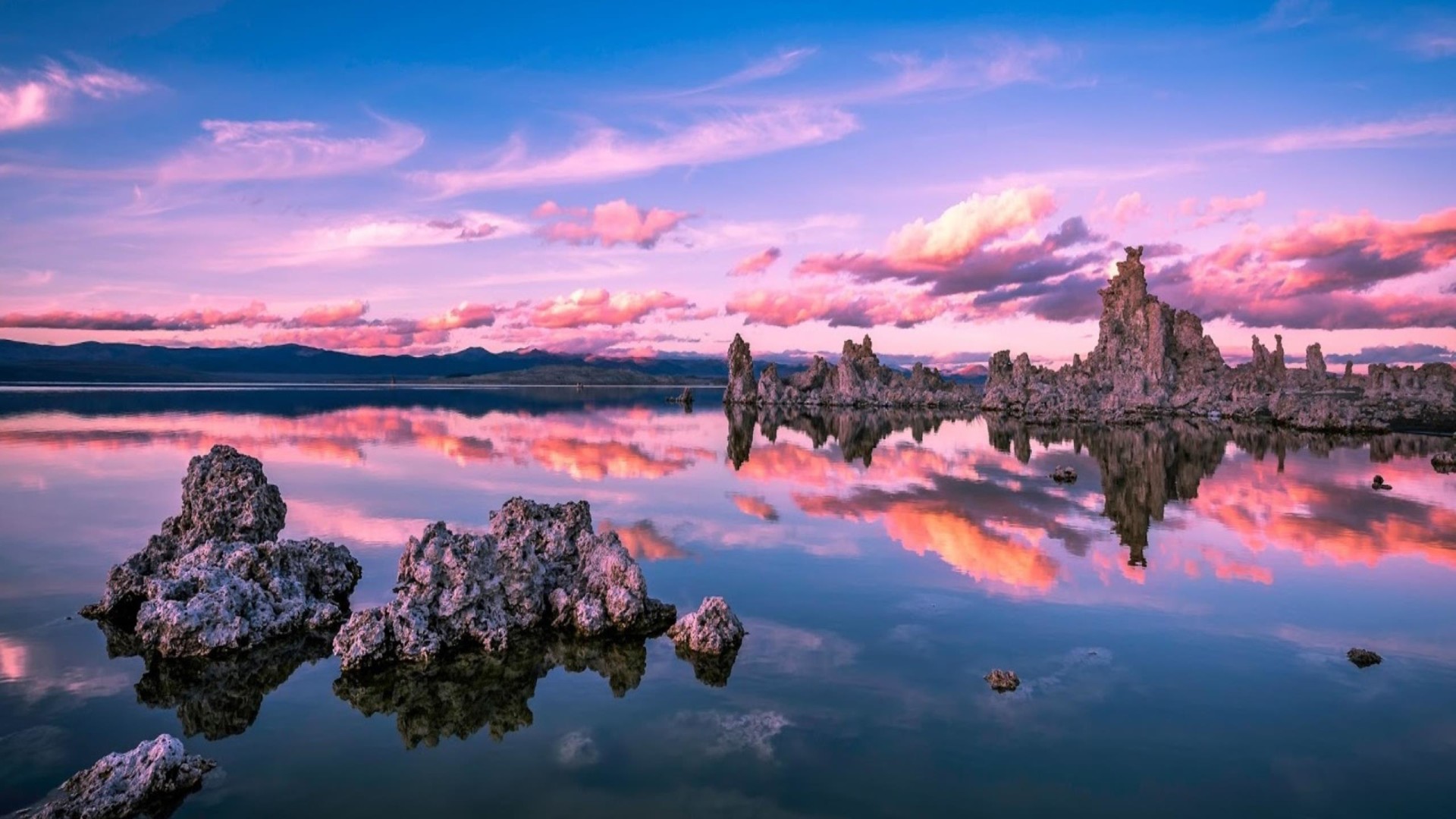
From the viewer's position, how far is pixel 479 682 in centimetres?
1347

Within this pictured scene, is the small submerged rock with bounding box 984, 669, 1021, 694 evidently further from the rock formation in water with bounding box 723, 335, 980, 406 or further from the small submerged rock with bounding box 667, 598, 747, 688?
the rock formation in water with bounding box 723, 335, 980, 406

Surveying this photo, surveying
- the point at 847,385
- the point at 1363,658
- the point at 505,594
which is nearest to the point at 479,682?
the point at 505,594

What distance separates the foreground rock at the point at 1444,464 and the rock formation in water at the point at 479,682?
1902 inches

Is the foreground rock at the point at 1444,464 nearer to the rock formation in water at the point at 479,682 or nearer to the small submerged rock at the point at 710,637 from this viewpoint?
the small submerged rock at the point at 710,637

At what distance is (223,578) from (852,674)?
11.9 metres

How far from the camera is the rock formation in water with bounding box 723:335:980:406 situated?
135m

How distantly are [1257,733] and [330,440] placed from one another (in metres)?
52.4

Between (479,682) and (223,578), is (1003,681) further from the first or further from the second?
(223,578)

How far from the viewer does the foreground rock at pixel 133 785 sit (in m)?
9.13

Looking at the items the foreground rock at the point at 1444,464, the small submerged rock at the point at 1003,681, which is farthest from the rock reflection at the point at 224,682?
the foreground rock at the point at 1444,464

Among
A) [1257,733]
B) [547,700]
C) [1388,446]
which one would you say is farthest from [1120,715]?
[1388,446]

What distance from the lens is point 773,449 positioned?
53.3 m

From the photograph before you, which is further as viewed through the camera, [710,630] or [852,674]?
→ [710,630]

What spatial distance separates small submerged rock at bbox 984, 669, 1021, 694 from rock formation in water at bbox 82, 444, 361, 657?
12117 millimetres
